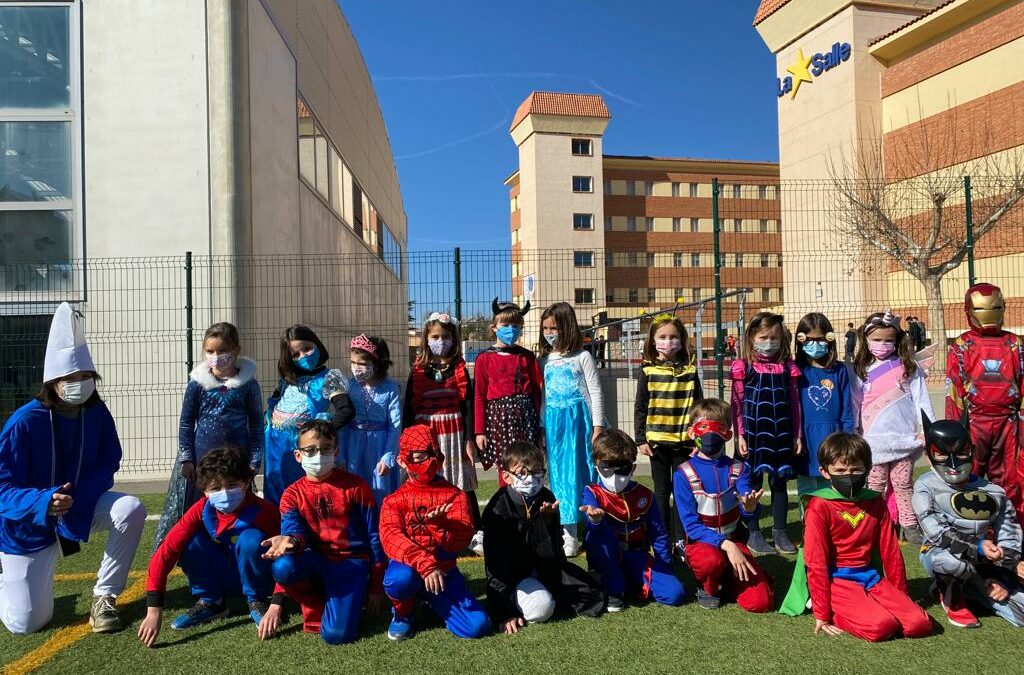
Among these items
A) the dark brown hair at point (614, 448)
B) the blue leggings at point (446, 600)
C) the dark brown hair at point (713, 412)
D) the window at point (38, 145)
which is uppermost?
the window at point (38, 145)

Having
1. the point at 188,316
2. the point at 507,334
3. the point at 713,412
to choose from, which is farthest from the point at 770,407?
the point at 188,316

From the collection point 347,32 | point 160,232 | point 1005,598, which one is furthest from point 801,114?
point 1005,598

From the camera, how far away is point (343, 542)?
3.74 meters

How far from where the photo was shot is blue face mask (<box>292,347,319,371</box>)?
4570mm

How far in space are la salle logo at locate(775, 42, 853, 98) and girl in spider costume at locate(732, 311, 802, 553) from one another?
1056 inches

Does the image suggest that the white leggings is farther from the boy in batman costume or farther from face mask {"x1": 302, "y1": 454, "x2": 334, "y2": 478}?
the boy in batman costume

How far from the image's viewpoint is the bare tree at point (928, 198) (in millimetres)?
15492

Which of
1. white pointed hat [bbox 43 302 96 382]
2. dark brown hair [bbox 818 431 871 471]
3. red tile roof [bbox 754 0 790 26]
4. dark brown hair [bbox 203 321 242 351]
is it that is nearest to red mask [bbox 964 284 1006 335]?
dark brown hair [bbox 818 431 871 471]

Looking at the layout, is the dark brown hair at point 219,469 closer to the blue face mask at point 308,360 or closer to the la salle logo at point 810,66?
the blue face mask at point 308,360

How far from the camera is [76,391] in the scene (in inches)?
152

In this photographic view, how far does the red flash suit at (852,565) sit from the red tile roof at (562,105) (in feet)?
149

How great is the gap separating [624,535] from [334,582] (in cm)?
156

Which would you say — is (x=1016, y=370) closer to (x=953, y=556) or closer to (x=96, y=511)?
(x=953, y=556)

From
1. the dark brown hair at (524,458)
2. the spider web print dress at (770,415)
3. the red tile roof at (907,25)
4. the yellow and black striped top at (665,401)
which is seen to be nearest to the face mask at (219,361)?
the dark brown hair at (524,458)
